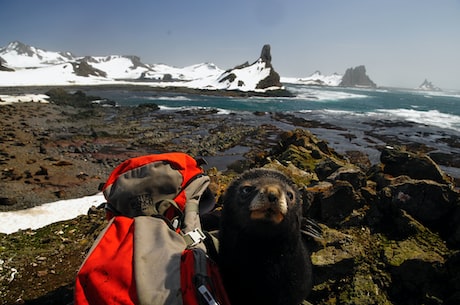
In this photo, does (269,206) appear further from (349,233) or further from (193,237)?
(349,233)

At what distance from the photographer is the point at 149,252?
225 centimetres

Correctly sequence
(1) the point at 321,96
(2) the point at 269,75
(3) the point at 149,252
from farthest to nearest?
(2) the point at 269,75
(1) the point at 321,96
(3) the point at 149,252

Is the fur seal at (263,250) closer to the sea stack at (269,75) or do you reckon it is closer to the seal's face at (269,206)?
the seal's face at (269,206)

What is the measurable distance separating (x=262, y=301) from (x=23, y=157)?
57.8ft

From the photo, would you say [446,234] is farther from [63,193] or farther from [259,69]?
[259,69]

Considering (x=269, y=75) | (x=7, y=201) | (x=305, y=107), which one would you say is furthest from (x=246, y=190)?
(x=269, y=75)

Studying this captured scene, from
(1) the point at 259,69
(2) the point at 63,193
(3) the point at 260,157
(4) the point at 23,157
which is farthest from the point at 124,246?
(1) the point at 259,69

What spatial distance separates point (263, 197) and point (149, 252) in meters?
1.00

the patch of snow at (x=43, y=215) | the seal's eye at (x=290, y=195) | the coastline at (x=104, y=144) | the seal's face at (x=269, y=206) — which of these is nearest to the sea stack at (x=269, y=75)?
the coastline at (x=104, y=144)

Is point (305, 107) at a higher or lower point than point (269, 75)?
lower

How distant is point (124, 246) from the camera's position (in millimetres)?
2270

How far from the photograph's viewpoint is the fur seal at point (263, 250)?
2.48 meters

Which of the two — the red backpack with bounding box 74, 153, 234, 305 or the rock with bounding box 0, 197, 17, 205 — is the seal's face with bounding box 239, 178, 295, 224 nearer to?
the red backpack with bounding box 74, 153, 234, 305

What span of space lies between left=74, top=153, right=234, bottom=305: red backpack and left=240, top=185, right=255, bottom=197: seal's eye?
56cm
